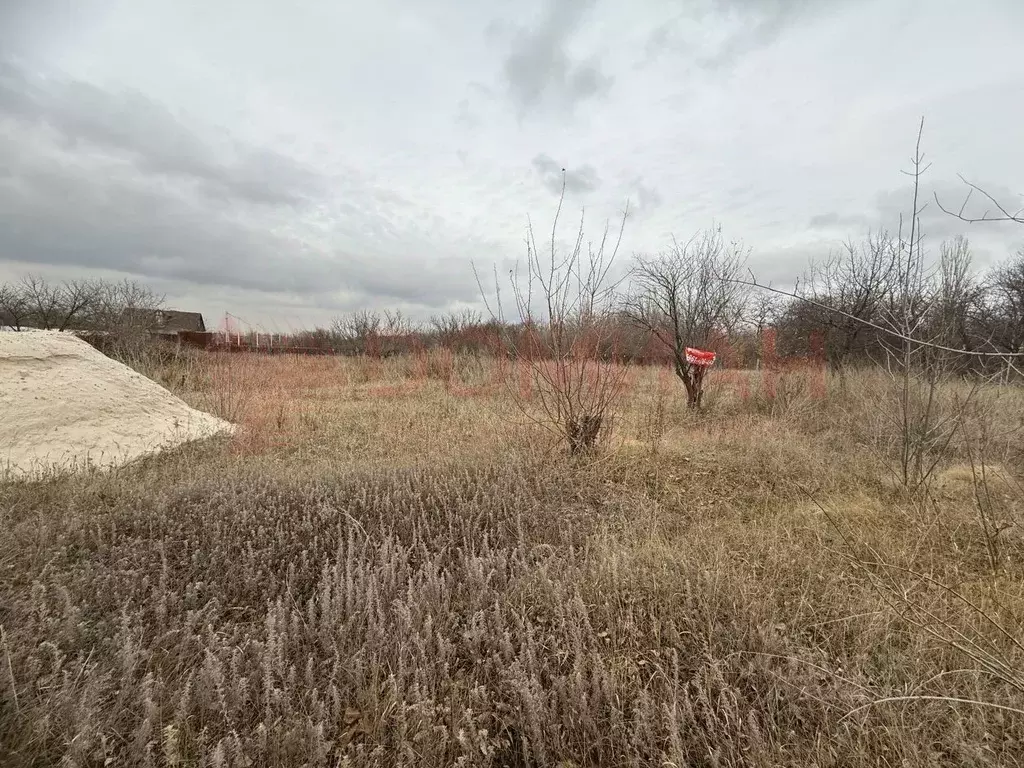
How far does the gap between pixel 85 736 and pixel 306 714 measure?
0.69 m

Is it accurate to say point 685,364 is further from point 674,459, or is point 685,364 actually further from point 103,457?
point 103,457

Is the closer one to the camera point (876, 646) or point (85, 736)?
point (85, 736)

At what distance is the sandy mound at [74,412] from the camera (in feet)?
14.9

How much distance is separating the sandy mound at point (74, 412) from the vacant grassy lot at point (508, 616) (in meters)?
0.79

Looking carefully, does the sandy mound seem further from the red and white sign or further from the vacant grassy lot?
the red and white sign

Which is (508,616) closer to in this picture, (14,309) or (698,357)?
(698,357)

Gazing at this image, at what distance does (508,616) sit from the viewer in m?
2.39

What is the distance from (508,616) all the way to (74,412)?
574cm

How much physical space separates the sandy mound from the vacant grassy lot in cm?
79

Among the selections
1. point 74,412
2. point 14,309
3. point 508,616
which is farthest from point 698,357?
point 14,309

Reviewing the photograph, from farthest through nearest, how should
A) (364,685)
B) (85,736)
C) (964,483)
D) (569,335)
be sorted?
1. (569,335)
2. (964,483)
3. (364,685)
4. (85,736)

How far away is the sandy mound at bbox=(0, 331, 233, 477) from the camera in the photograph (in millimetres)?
4547

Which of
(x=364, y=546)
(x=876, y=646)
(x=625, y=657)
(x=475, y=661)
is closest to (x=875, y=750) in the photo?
(x=876, y=646)

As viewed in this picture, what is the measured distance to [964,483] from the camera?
14.6 feet
